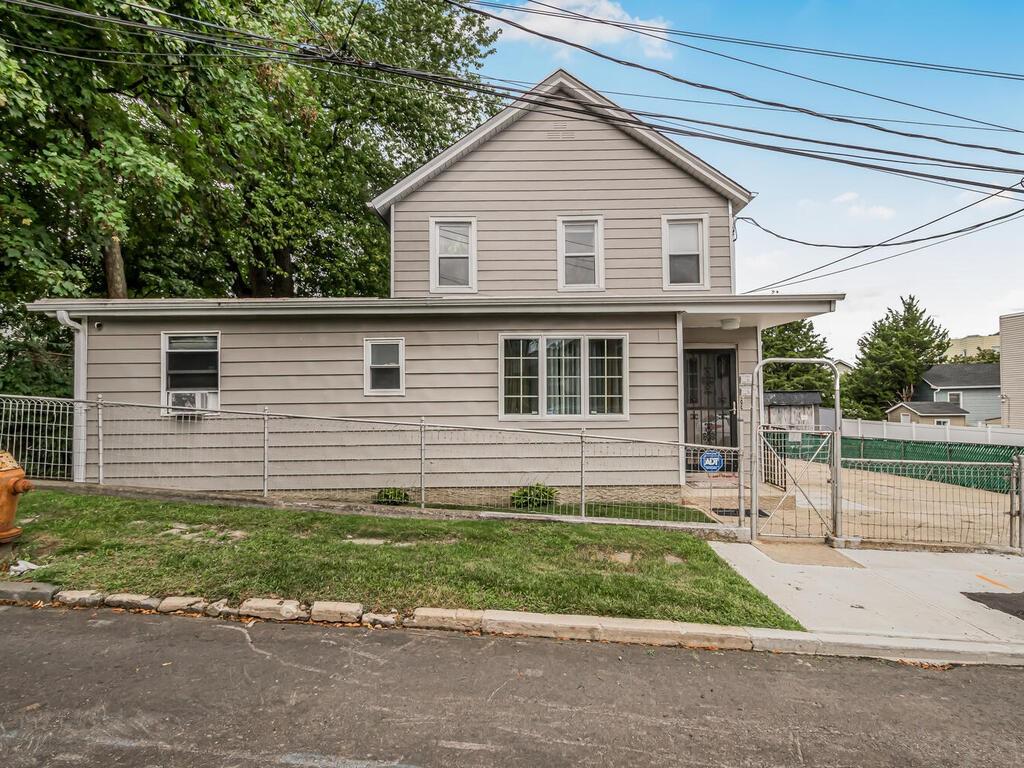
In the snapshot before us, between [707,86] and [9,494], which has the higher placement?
[707,86]

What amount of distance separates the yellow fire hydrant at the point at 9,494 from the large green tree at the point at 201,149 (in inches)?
176

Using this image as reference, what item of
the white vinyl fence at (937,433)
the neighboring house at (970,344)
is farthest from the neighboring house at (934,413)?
the neighboring house at (970,344)

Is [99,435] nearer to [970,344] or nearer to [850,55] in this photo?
[850,55]

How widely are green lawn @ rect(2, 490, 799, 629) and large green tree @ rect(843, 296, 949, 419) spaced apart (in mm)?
38769

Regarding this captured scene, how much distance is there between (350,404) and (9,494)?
439 cm

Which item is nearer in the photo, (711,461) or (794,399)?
(711,461)

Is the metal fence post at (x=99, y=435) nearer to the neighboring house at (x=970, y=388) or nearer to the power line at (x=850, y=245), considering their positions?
the power line at (x=850, y=245)

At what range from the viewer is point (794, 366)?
37531mm

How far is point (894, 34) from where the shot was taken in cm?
861

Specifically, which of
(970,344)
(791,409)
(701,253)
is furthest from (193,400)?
(970,344)

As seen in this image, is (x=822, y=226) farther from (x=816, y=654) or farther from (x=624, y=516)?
(x=816, y=654)

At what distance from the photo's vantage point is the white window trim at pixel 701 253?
9.62 m

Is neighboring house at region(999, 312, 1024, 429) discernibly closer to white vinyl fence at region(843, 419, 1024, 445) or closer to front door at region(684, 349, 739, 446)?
white vinyl fence at region(843, 419, 1024, 445)

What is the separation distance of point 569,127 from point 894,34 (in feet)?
19.0
